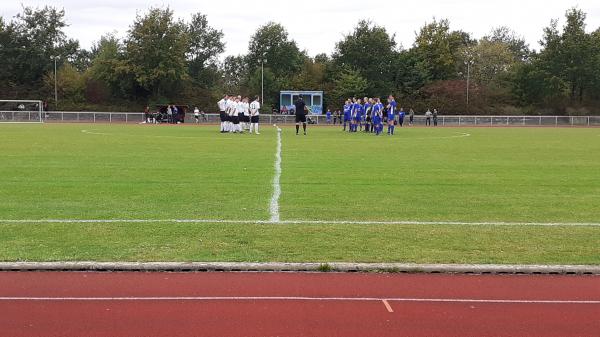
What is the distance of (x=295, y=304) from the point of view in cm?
637

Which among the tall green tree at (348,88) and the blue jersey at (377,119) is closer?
the blue jersey at (377,119)

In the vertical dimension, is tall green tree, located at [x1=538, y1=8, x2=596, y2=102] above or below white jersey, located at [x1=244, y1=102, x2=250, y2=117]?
above

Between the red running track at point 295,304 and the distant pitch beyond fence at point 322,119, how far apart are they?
54.6 m

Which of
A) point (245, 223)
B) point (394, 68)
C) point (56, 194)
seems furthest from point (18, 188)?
point (394, 68)

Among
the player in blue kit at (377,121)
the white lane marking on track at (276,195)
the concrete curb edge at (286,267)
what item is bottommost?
the concrete curb edge at (286,267)

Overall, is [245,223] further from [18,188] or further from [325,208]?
[18,188]

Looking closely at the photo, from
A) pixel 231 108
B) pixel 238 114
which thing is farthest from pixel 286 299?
pixel 238 114

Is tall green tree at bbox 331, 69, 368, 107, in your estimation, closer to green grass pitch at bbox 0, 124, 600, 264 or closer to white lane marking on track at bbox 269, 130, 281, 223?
green grass pitch at bbox 0, 124, 600, 264

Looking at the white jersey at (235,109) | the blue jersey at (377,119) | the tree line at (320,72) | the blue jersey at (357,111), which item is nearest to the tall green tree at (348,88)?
the tree line at (320,72)

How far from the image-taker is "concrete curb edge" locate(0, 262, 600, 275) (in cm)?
746

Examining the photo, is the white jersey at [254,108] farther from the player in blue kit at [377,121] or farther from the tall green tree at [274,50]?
the tall green tree at [274,50]

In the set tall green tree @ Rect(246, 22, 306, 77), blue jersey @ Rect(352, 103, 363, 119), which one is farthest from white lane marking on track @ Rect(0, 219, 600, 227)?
tall green tree @ Rect(246, 22, 306, 77)

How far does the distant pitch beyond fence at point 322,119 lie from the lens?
202 ft

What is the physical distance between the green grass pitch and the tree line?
173ft
